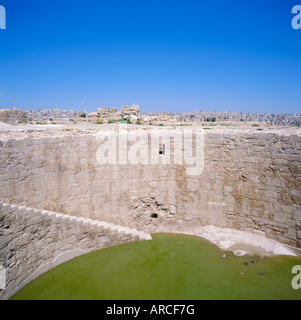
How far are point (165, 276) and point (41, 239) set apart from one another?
331 cm

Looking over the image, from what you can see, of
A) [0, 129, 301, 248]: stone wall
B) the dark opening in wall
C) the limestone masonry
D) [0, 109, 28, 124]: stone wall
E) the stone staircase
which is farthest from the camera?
[0, 109, 28, 124]: stone wall

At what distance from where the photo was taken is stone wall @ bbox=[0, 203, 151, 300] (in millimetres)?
6410

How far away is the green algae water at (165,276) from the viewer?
22.3 feet

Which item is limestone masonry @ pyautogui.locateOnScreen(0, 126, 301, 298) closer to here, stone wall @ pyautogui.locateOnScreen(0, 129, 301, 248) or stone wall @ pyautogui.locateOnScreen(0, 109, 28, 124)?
stone wall @ pyautogui.locateOnScreen(0, 129, 301, 248)

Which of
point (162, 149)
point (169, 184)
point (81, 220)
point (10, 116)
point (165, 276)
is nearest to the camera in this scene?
point (165, 276)

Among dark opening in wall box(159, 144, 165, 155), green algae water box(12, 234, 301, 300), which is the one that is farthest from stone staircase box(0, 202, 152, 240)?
dark opening in wall box(159, 144, 165, 155)

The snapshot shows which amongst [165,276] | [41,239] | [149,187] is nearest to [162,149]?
[149,187]

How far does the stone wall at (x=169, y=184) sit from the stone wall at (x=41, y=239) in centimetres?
85

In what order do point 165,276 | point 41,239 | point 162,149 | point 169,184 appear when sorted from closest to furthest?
point 41,239, point 165,276, point 169,184, point 162,149

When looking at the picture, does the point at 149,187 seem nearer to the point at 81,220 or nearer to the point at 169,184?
the point at 169,184

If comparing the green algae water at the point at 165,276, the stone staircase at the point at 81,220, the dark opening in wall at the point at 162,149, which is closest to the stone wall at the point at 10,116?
the dark opening in wall at the point at 162,149

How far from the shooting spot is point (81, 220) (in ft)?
27.1

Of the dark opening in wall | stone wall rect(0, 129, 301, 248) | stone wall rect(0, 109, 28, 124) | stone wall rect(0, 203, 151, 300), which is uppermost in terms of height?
stone wall rect(0, 109, 28, 124)
